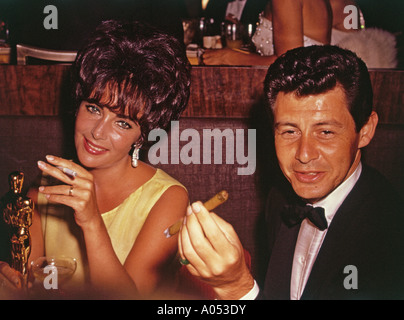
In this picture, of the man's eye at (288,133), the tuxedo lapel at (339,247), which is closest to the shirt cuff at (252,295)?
the tuxedo lapel at (339,247)

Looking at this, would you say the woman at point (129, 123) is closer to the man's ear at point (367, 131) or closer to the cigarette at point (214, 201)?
the cigarette at point (214, 201)

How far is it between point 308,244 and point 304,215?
17 centimetres

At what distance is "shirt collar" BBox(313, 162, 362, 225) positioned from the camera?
1713mm

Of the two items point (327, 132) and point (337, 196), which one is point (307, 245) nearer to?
point (337, 196)

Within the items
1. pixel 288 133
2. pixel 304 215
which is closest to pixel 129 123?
pixel 288 133

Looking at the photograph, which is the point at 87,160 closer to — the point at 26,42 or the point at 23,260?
the point at 23,260

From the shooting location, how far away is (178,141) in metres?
2.43

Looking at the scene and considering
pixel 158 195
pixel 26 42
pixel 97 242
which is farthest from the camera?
pixel 26 42

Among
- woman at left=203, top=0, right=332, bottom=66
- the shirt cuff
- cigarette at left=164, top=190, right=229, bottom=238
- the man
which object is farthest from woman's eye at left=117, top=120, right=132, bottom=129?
woman at left=203, top=0, right=332, bottom=66

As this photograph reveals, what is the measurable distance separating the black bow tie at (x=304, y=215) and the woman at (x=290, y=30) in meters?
1.02

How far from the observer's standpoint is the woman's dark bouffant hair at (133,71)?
1873mm

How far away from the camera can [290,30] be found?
2492 millimetres

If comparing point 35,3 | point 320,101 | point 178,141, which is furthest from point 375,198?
point 35,3
